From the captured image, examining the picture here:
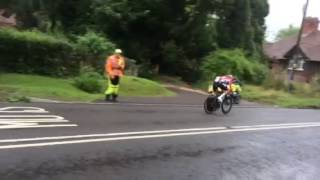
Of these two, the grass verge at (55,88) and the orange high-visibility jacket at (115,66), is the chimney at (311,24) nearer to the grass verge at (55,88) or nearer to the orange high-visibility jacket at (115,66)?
the grass verge at (55,88)

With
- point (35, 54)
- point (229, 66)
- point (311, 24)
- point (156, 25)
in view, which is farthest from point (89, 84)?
point (311, 24)

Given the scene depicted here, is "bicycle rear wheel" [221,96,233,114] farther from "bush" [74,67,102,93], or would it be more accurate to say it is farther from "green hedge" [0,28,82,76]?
"green hedge" [0,28,82,76]

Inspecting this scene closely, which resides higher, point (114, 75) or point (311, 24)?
point (311, 24)

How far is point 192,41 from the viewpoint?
118 ft

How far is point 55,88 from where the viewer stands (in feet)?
67.3

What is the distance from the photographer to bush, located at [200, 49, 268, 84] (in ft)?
112

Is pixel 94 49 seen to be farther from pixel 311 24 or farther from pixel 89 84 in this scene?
pixel 311 24

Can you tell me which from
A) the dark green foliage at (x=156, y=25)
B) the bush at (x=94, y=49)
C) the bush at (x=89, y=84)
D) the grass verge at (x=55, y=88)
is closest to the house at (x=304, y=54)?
the dark green foliage at (x=156, y=25)

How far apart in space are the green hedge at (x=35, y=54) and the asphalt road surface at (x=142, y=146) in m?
8.27

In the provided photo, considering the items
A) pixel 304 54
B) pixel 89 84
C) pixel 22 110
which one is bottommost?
pixel 22 110

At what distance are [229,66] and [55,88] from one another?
15419 millimetres

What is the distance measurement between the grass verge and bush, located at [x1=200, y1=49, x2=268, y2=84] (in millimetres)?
9038

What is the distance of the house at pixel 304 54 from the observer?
5659 cm

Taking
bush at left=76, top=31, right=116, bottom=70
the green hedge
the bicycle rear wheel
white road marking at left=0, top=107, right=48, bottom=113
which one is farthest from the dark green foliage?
white road marking at left=0, top=107, right=48, bottom=113
